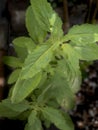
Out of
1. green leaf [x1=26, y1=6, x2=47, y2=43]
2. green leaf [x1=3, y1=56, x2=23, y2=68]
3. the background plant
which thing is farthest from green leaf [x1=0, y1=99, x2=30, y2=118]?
green leaf [x1=26, y1=6, x2=47, y2=43]

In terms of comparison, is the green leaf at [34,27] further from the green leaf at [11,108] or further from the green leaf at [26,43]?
the green leaf at [11,108]

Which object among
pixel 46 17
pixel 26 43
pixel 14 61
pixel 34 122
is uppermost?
pixel 46 17

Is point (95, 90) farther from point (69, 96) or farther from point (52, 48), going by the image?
point (52, 48)

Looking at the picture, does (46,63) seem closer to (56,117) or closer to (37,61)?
(37,61)

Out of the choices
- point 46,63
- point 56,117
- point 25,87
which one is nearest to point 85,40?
point 46,63

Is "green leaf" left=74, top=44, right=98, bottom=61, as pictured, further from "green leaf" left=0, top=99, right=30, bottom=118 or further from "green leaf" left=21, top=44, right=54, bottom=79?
"green leaf" left=0, top=99, right=30, bottom=118

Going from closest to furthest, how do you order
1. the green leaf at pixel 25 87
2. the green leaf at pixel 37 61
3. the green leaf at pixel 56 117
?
the green leaf at pixel 37 61 → the green leaf at pixel 25 87 → the green leaf at pixel 56 117

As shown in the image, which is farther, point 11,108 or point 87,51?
point 11,108

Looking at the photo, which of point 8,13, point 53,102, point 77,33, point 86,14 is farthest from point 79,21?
point 77,33

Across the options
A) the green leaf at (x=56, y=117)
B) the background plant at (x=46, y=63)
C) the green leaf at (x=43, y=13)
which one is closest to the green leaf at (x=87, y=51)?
the background plant at (x=46, y=63)
